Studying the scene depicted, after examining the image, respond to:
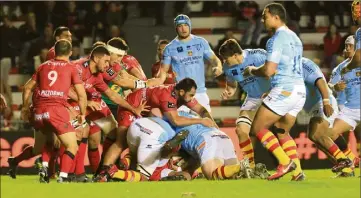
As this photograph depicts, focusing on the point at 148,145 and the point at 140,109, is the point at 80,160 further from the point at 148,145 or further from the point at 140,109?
the point at 148,145

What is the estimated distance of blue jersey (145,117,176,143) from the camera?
538 inches

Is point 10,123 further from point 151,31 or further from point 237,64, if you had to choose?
point 237,64

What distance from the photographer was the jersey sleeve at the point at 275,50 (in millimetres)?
12375

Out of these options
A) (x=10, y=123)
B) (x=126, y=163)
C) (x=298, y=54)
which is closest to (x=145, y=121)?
(x=126, y=163)

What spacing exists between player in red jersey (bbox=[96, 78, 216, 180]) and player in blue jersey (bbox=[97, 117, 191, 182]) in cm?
20

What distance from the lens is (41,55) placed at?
68.4 ft

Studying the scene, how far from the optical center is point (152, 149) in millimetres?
13609

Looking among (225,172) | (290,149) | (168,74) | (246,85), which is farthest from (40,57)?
(290,149)

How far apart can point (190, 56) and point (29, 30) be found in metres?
7.06

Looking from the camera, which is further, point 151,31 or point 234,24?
point 234,24

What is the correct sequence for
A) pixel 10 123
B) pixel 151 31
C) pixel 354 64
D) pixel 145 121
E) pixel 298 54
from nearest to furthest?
1. pixel 354 64
2. pixel 298 54
3. pixel 145 121
4. pixel 10 123
5. pixel 151 31

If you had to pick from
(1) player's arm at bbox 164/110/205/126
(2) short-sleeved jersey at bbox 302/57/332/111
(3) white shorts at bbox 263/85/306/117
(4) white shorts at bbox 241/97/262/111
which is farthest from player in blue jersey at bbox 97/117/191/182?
(2) short-sleeved jersey at bbox 302/57/332/111

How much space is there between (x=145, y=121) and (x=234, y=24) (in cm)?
962

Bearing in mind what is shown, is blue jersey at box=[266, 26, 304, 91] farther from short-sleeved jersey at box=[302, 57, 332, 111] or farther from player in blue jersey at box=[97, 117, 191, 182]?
player in blue jersey at box=[97, 117, 191, 182]
